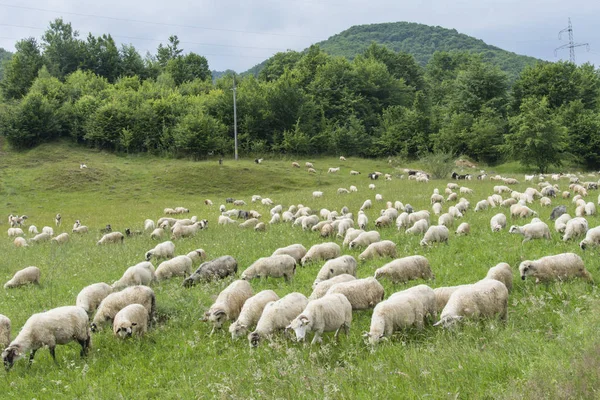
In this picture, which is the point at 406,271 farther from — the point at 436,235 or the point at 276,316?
the point at 436,235

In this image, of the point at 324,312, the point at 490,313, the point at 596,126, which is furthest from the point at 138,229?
the point at 596,126

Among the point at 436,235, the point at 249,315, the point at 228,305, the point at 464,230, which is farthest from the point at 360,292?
the point at 464,230

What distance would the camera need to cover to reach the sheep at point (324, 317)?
7.70 m

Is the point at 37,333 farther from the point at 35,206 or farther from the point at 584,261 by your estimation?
the point at 35,206

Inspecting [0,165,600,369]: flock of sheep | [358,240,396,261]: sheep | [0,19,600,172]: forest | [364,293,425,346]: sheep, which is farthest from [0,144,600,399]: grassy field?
[0,19,600,172]: forest

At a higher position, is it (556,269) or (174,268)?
(556,269)

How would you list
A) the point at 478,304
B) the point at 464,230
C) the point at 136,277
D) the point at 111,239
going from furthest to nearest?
the point at 111,239, the point at 464,230, the point at 136,277, the point at 478,304

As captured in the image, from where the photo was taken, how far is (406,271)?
10.9 meters

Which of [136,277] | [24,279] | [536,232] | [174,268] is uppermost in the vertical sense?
[536,232]

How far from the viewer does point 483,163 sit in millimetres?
62062

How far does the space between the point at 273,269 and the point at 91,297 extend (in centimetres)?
440

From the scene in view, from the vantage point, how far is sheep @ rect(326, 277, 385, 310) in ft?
30.1

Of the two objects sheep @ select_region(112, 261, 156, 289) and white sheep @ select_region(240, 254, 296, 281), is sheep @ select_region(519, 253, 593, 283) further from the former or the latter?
sheep @ select_region(112, 261, 156, 289)

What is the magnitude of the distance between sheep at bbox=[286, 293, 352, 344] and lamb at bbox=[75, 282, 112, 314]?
5.55 meters
